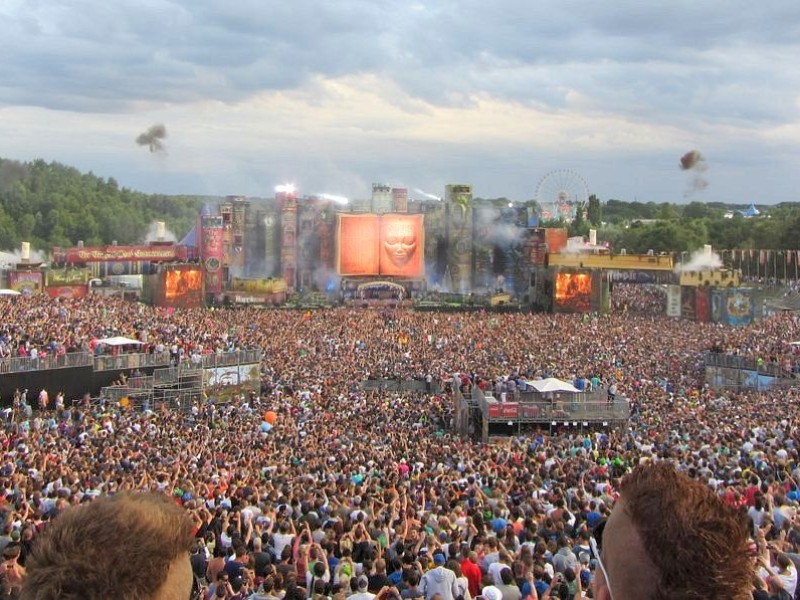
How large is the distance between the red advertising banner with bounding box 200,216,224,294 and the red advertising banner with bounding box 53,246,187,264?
1.66 metres

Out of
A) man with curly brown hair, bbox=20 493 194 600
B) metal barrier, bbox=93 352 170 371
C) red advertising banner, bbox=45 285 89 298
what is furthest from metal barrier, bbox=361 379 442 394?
man with curly brown hair, bbox=20 493 194 600

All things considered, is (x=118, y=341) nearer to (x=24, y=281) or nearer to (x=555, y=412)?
(x=555, y=412)

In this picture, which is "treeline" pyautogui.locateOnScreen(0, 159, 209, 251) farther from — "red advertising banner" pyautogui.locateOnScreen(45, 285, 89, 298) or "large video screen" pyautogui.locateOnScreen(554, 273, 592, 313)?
"large video screen" pyautogui.locateOnScreen(554, 273, 592, 313)

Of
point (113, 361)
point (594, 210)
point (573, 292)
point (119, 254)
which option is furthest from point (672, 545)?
point (594, 210)

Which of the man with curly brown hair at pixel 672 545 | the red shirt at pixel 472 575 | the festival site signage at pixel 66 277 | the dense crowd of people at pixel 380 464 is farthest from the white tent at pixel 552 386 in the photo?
the festival site signage at pixel 66 277

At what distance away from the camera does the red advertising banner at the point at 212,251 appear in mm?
61312

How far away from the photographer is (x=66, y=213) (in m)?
111

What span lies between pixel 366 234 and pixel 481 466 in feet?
168

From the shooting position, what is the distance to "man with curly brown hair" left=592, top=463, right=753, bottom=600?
6.58 ft

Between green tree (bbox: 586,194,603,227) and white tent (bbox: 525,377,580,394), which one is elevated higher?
green tree (bbox: 586,194,603,227)

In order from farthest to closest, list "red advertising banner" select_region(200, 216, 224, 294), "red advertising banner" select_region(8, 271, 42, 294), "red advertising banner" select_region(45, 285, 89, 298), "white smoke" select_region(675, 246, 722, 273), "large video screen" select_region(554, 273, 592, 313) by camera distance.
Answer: "white smoke" select_region(675, 246, 722, 273), "red advertising banner" select_region(200, 216, 224, 294), "large video screen" select_region(554, 273, 592, 313), "red advertising banner" select_region(45, 285, 89, 298), "red advertising banner" select_region(8, 271, 42, 294)

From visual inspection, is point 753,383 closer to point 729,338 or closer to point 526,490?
point 729,338

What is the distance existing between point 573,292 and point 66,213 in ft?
249

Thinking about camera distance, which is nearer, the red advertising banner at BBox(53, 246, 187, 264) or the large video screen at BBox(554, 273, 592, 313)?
the red advertising banner at BBox(53, 246, 187, 264)
